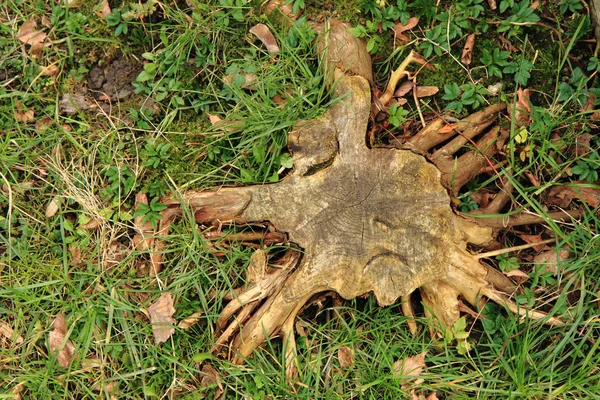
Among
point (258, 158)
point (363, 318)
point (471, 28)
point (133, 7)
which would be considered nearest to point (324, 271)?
point (363, 318)

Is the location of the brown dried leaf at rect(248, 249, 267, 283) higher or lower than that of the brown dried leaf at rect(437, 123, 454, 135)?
lower

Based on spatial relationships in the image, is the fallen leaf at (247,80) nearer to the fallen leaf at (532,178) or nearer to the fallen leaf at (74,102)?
the fallen leaf at (74,102)

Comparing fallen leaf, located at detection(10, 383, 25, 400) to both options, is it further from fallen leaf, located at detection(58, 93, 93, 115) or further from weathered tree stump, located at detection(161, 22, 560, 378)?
fallen leaf, located at detection(58, 93, 93, 115)

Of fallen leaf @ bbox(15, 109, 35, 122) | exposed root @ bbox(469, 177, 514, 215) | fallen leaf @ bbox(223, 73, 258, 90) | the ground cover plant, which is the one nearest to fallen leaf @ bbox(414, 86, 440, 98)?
the ground cover plant

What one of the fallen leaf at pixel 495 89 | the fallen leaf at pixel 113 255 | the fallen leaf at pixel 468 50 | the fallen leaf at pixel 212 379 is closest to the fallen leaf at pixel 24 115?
the fallen leaf at pixel 113 255

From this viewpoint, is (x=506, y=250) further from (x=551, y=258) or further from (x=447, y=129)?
(x=447, y=129)

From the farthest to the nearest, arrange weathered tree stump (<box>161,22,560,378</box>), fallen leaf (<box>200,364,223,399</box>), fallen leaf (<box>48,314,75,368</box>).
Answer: fallen leaf (<box>48,314,75,368</box>), fallen leaf (<box>200,364,223,399</box>), weathered tree stump (<box>161,22,560,378</box>)

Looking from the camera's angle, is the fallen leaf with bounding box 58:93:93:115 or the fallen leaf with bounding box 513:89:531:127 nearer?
the fallen leaf with bounding box 513:89:531:127

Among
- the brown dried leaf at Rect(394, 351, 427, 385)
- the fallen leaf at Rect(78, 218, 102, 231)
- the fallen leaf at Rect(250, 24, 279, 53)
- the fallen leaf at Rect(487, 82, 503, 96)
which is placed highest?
the fallen leaf at Rect(250, 24, 279, 53)
